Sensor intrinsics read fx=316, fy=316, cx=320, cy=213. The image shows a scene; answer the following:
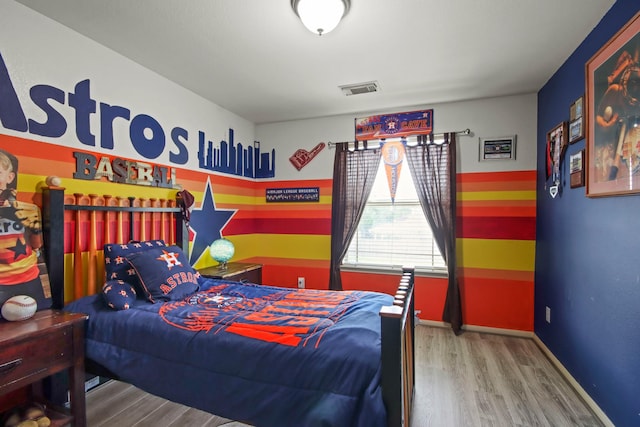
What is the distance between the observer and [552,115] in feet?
9.22

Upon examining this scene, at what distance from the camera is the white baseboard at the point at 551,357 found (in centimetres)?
198

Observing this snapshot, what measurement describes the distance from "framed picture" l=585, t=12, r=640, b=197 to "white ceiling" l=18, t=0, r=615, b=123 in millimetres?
311

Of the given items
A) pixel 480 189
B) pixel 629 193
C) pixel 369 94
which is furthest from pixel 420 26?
pixel 480 189

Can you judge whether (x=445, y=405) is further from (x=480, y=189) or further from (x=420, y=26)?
(x=420, y=26)

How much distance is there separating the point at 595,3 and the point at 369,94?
1792mm

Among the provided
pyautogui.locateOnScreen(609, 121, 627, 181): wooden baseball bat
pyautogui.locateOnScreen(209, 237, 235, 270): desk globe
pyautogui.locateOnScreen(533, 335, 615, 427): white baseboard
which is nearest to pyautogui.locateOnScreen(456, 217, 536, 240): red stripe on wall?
pyautogui.locateOnScreen(533, 335, 615, 427): white baseboard

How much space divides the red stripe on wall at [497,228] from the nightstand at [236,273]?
2.30 metres

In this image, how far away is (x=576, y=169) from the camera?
232cm

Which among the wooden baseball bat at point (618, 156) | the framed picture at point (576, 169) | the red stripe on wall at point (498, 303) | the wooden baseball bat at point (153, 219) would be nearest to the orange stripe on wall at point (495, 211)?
the red stripe on wall at point (498, 303)

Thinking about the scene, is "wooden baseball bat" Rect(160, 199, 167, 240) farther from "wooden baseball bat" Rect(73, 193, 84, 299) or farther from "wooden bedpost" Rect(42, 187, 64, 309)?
"wooden bedpost" Rect(42, 187, 64, 309)

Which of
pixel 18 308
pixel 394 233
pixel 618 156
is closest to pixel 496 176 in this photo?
pixel 394 233

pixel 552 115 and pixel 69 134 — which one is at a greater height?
pixel 552 115

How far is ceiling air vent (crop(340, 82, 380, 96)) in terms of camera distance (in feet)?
9.94

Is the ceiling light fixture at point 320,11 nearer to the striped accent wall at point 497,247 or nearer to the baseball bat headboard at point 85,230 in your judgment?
the baseball bat headboard at point 85,230
